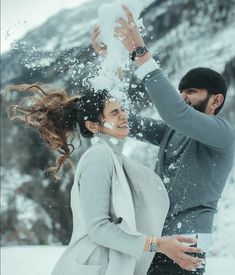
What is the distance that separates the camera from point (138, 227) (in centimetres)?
146

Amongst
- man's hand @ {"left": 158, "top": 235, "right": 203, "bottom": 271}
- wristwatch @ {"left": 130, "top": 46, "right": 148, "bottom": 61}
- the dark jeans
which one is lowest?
the dark jeans

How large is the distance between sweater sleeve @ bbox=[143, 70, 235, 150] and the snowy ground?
1641mm

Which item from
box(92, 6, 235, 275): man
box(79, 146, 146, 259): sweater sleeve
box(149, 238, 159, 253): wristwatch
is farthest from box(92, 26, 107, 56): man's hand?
box(149, 238, 159, 253): wristwatch

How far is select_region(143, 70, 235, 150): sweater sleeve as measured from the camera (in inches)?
57.4

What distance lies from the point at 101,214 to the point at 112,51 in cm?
53

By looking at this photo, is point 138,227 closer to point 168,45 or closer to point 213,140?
point 213,140

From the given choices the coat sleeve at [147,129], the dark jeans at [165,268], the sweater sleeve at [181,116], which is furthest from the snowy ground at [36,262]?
the sweater sleeve at [181,116]

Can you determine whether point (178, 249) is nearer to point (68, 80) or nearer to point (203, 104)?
point (203, 104)

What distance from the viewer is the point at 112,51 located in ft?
5.42

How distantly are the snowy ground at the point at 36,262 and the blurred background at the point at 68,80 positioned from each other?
258 centimetres

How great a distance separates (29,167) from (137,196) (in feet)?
20.4

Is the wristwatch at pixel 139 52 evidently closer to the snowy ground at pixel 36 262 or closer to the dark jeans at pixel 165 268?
the dark jeans at pixel 165 268

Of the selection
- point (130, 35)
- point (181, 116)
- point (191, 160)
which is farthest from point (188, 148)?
point (130, 35)

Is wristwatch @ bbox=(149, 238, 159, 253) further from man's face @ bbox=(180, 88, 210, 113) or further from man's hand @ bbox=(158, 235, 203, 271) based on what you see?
man's face @ bbox=(180, 88, 210, 113)
